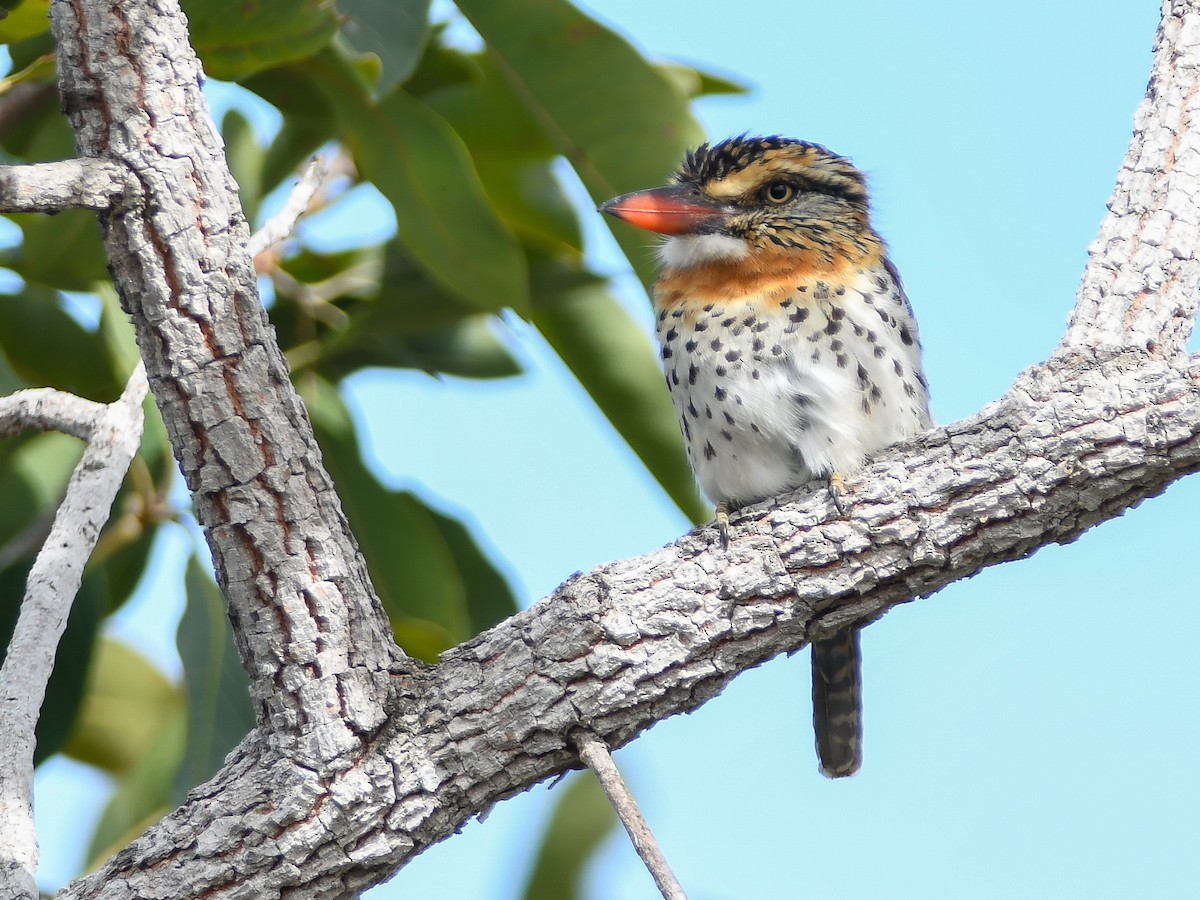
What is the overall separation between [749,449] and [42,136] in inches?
85.2

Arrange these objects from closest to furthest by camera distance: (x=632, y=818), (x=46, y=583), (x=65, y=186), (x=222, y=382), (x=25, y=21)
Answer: (x=632, y=818), (x=65, y=186), (x=222, y=382), (x=46, y=583), (x=25, y=21)

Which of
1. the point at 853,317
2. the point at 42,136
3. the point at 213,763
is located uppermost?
the point at 42,136

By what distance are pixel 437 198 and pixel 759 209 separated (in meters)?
0.83

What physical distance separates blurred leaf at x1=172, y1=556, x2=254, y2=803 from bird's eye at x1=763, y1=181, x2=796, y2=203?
1.75 metres

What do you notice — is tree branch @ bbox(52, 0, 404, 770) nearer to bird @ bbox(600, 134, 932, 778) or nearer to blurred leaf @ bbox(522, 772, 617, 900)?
bird @ bbox(600, 134, 932, 778)

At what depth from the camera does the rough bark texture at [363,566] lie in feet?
7.69

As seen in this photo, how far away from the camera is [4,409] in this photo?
8.55 ft

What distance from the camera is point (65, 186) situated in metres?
2.25

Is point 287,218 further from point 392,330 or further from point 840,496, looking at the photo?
point 392,330

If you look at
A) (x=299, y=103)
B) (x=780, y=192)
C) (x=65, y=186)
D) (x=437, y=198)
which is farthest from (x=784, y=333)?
(x=65, y=186)

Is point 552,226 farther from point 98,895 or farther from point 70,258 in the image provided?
point 98,895

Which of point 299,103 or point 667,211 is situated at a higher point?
point 299,103

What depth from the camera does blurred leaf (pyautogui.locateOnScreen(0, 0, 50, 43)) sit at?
3441mm

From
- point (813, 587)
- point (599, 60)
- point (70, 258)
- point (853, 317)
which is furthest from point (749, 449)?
point (70, 258)
